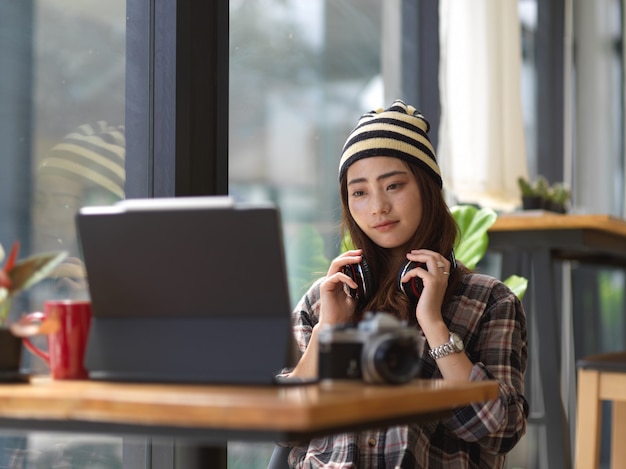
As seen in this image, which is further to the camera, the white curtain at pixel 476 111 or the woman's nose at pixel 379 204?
the white curtain at pixel 476 111

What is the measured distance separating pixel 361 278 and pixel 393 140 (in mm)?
274

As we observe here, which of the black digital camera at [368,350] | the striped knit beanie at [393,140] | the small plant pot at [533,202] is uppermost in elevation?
the striped knit beanie at [393,140]

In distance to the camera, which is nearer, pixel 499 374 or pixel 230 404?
pixel 230 404

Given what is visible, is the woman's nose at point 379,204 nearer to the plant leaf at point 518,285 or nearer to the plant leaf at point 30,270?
the plant leaf at point 30,270

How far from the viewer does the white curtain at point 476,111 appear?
12.9ft

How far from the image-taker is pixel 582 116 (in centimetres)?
588

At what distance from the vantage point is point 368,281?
1.90m

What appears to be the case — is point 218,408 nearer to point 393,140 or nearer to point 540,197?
point 393,140

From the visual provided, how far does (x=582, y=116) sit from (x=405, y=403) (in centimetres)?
499

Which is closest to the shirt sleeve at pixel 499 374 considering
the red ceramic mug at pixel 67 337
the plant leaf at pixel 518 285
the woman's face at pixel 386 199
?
the woman's face at pixel 386 199

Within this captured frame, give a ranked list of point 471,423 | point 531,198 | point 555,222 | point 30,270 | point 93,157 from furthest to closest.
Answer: point 531,198 < point 555,222 < point 93,157 < point 471,423 < point 30,270

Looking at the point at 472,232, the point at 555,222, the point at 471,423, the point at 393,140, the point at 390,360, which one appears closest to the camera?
the point at 390,360

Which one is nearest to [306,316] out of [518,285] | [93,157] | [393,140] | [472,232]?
[393,140]

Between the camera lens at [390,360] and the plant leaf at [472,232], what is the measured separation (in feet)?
4.74
